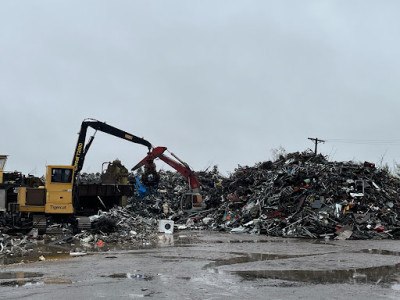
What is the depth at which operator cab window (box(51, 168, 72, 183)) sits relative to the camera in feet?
66.0

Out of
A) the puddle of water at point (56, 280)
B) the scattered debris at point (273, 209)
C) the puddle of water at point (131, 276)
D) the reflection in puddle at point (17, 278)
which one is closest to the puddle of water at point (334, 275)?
the puddle of water at point (131, 276)

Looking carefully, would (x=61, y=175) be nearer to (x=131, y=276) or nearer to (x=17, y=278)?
(x=17, y=278)

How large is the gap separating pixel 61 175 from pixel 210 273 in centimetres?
1138

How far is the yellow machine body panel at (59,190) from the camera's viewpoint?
65.4 feet

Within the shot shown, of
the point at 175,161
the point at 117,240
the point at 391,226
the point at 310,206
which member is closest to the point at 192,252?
the point at 117,240

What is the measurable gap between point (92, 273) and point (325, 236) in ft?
42.4

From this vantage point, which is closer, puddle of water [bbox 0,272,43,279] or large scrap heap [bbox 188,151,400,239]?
puddle of water [bbox 0,272,43,279]

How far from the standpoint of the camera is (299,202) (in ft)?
78.1

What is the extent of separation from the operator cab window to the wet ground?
4.08 m

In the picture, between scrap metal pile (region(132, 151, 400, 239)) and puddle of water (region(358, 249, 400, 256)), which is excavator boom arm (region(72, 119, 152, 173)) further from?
puddle of water (region(358, 249, 400, 256))

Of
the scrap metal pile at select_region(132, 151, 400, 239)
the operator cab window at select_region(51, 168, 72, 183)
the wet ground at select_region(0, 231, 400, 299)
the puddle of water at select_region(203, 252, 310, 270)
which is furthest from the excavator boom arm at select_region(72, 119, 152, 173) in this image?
the puddle of water at select_region(203, 252, 310, 270)

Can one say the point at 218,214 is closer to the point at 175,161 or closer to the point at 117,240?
the point at 175,161

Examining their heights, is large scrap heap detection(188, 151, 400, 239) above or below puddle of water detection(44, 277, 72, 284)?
above

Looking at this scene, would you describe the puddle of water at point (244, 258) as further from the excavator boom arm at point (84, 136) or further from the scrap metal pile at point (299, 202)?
the excavator boom arm at point (84, 136)
